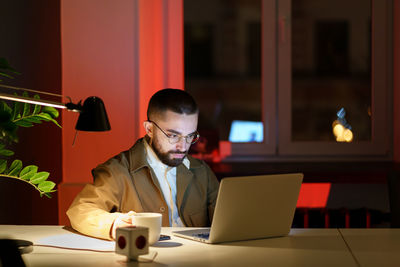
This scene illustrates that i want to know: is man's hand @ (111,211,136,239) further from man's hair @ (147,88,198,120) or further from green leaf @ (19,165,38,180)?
man's hair @ (147,88,198,120)

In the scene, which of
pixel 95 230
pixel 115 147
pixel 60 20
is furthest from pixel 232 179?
pixel 60 20

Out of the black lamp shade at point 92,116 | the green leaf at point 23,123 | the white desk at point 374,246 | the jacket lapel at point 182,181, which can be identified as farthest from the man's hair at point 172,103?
the white desk at point 374,246

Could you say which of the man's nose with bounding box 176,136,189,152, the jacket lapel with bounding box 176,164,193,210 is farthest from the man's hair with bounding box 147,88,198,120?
the jacket lapel with bounding box 176,164,193,210

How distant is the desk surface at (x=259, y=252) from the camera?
1711 mm

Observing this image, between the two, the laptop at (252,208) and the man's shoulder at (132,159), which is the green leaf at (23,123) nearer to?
the man's shoulder at (132,159)

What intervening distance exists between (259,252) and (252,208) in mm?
160

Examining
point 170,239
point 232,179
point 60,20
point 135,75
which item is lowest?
point 170,239

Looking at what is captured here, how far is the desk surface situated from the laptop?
0.03 m

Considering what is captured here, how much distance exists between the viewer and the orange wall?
11.3 feet

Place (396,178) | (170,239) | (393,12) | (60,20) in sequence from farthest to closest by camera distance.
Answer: (393,12) → (60,20) → (396,178) → (170,239)

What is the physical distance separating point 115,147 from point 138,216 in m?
1.65

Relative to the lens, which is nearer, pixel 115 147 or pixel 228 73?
pixel 115 147

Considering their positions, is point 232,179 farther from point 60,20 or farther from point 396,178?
point 60,20

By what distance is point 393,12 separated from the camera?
386 centimetres
